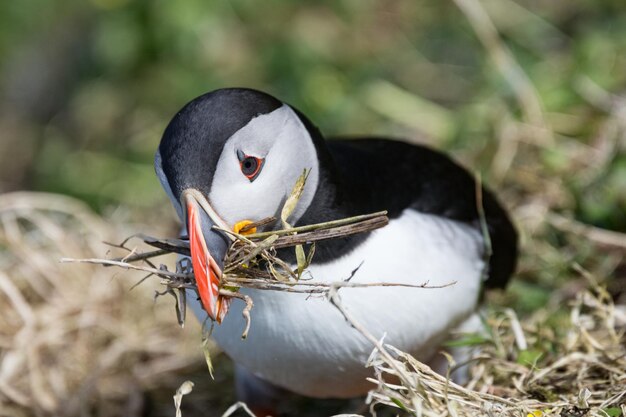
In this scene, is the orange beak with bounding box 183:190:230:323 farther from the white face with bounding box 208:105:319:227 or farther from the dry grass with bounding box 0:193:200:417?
the dry grass with bounding box 0:193:200:417

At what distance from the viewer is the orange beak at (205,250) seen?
2037 millimetres

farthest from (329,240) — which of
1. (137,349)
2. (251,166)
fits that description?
(137,349)

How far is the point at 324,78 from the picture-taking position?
5352 mm

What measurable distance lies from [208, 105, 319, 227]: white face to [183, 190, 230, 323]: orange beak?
4 cm

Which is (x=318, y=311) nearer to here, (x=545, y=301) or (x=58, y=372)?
(x=545, y=301)

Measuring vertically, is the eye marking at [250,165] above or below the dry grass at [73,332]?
above

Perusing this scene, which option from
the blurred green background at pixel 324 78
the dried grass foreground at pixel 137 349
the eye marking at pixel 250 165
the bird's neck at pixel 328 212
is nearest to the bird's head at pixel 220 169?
the eye marking at pixel 250 165

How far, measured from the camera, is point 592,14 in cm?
559

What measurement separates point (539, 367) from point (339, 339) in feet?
2.19

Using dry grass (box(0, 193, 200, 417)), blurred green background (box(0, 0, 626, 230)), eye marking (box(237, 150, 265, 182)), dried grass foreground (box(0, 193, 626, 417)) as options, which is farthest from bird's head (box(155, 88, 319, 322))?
blurred green background (box(0, 0, 626, 230))

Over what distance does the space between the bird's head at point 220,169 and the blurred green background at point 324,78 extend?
1793 mm

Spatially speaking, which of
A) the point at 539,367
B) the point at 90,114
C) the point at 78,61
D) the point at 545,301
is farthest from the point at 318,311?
the point at 78,61

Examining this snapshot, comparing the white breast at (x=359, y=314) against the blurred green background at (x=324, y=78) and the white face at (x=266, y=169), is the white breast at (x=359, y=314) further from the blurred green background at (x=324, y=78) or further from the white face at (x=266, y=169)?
the blurred green background at (x=324, y=78)

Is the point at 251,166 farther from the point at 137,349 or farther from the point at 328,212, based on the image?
the point at 137,349
